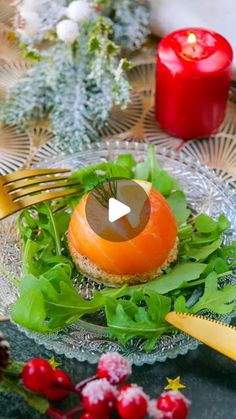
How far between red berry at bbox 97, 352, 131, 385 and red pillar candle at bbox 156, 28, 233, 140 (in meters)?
0.58

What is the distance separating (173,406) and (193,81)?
0.61 m

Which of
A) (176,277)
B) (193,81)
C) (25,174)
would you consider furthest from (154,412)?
(193,81)

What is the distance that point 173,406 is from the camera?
2.34 feet


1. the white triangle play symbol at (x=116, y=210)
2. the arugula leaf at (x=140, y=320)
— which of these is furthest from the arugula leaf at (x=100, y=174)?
the arugula leaf at (x=140, y=320)

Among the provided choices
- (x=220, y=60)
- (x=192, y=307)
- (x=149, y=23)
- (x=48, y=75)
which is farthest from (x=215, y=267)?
(x=149, y=23)

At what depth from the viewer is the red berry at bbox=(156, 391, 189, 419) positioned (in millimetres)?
712

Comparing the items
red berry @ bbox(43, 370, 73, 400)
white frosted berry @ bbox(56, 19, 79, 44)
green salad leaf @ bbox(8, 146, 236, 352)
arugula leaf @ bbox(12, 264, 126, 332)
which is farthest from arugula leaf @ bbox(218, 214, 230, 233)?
white frosted berry @ bbox(56, 19, 79, 44)

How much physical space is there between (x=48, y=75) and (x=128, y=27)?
199mm

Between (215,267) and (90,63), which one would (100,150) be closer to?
(90,63)

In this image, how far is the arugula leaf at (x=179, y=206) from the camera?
1.02 metres

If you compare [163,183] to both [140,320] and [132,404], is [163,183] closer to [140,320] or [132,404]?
[140,320]

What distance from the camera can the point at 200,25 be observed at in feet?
4.36

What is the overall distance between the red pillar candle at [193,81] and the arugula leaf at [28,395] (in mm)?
Answer: 624

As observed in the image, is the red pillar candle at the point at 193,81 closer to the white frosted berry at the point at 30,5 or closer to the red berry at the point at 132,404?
the white frosted berry at the point at 30,5
